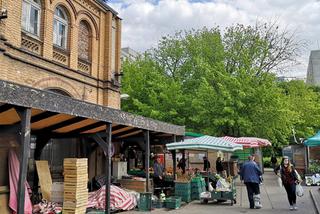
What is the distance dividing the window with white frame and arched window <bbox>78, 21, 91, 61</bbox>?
2682 millimetres

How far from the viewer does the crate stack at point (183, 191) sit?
13.7 metres

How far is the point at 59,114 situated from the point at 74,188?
A: 2091mm

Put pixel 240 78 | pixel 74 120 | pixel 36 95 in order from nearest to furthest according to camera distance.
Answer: pixel 36 95 < pixel 74 120 < pixel 240 78

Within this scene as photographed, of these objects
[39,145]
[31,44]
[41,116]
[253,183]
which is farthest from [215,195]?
[31,44]

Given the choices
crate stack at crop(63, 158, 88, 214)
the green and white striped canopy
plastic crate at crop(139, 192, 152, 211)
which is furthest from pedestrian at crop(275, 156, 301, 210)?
crate stack at crop(63, 158, 88, 214)

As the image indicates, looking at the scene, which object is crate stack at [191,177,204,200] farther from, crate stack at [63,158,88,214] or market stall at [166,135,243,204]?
crate stack at [63,158,88,214]

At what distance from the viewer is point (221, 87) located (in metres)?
25.2

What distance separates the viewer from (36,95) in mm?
7250

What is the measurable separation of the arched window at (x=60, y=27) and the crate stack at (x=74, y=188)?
6.16m

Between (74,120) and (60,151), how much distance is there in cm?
534

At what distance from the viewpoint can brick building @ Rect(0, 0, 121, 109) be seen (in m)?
11.4

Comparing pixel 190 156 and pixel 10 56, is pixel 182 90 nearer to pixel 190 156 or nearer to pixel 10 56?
pixel 190 156

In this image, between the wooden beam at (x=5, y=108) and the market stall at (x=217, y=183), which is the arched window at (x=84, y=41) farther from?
the wooden beam at (x=5, y=108)

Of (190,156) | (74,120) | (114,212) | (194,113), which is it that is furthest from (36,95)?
(194,113)
